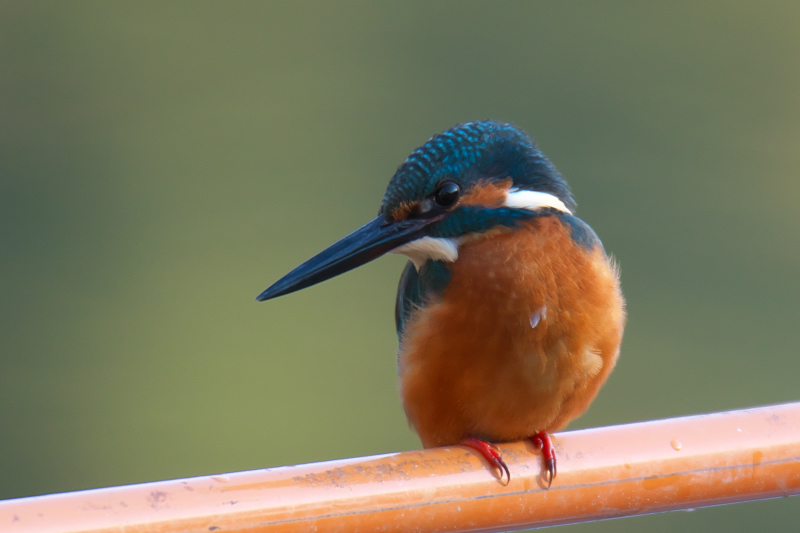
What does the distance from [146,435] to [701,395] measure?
6.25 feet

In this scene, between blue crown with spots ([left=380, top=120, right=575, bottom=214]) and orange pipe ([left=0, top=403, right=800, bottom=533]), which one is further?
blue crown with spots ([left=380, top=120, right=575, bottom=214])

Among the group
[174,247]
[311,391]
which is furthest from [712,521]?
[174,247]

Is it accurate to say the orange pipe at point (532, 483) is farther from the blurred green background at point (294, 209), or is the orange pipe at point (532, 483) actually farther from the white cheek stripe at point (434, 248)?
the blurred green background at point (294, 209)

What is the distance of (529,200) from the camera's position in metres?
1.12

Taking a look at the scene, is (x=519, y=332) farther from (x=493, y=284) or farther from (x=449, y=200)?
(x=449, y=200)

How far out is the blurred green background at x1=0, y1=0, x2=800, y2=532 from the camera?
3.20 meters

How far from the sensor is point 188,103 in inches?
169

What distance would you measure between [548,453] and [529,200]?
328mm

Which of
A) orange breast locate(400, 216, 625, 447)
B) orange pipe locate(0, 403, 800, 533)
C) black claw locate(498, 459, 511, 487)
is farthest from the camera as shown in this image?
orange breast locate(400, 216, 625, 447)

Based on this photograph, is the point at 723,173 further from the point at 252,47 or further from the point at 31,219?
the point at 31,219

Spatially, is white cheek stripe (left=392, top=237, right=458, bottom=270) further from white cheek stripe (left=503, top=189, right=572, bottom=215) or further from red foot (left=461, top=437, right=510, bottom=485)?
red foot (left=461, top=437, right=510, bottom=485)

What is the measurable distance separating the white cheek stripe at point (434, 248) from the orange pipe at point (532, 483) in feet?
0.88

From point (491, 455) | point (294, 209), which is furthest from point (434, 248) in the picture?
point (294, 209)

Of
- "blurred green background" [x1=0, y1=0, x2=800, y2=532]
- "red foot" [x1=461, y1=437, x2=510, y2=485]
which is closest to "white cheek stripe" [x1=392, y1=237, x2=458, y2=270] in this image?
"red foot" [x1=461, y1=437, x2=510, y2=485]
